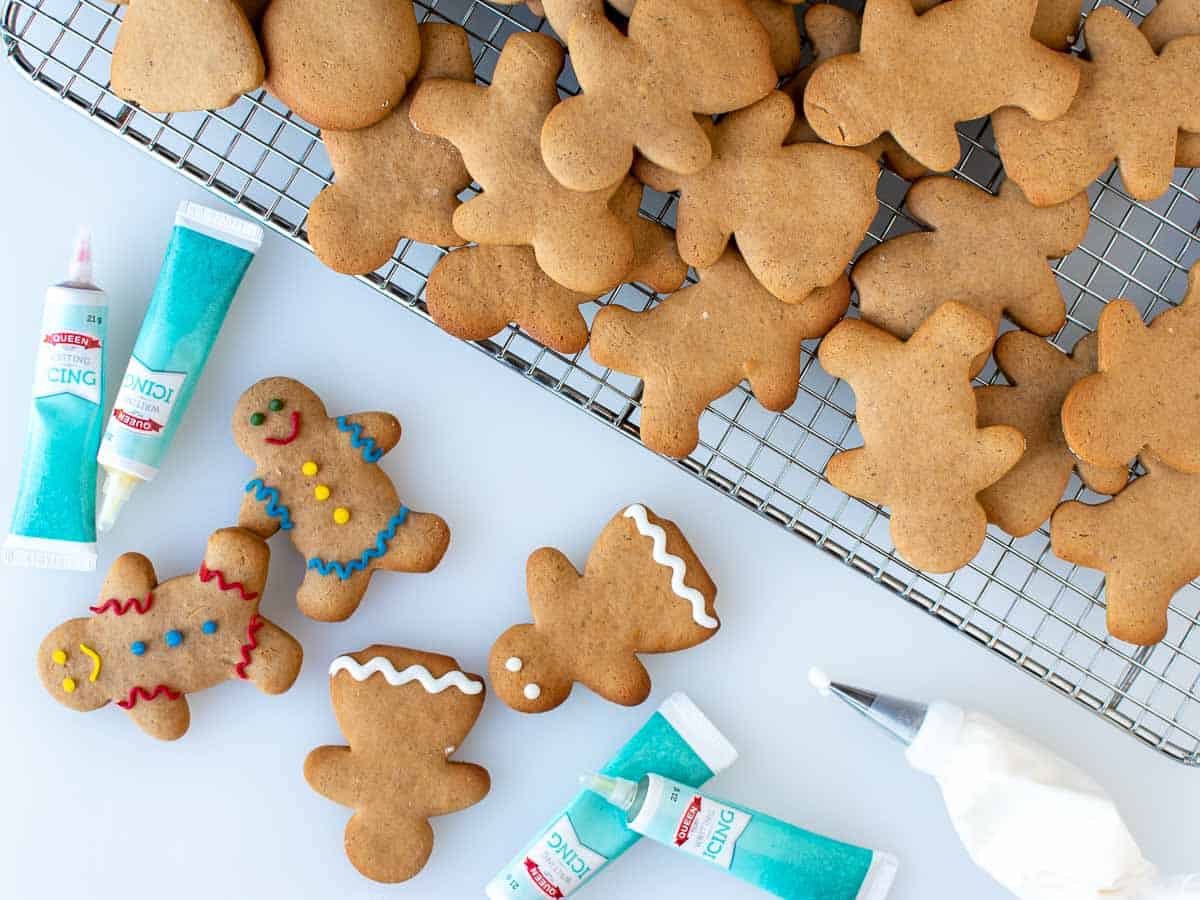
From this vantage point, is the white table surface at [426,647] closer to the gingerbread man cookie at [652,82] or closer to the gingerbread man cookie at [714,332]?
the gingerbread man cookie at [714,332]

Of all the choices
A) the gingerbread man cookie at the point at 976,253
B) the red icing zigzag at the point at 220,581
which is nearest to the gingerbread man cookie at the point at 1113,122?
the gingerbread man cookie at the point at 976,253

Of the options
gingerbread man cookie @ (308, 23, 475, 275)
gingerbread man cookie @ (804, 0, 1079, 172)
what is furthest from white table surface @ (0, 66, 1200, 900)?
gingerbread man cookie @ (804, 0, 1079, 172)

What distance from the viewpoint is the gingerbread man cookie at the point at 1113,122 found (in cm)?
91

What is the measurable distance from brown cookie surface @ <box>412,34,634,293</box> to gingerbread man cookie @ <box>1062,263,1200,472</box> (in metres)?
0.42

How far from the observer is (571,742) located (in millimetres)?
1150

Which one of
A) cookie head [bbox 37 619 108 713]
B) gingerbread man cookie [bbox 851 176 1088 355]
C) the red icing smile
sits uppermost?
gingerbread man cookie [bbox 851 176 1088 355]

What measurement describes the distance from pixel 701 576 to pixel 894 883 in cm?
39

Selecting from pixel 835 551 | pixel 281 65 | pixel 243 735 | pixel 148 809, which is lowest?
pixel 148 809

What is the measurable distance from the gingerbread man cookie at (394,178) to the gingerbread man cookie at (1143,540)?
621mm

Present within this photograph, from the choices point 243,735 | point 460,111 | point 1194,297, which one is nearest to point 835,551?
point 1194,297

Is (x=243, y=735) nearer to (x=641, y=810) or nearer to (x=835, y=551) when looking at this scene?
(x=641, y=810)

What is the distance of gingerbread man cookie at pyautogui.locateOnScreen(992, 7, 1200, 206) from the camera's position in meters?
0.91

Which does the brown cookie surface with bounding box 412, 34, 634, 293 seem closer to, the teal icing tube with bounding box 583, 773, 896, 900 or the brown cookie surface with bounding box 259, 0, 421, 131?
the brown cookie surface with bounding box 259, 0, 421, 131

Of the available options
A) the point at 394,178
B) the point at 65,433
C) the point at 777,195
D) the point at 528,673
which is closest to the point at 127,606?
the point at 65,433
